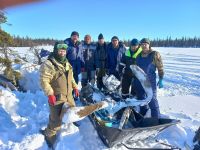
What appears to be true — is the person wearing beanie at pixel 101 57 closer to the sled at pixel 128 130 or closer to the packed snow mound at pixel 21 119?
the packed snow mound at pixel 21 119

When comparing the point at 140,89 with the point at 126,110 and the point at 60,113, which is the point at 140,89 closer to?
the point at 126,110

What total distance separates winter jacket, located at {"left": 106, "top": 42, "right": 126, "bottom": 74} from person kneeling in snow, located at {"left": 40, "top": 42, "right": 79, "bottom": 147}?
8.50ft

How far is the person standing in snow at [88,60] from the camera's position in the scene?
8.02 m

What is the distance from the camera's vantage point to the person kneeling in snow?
196 inches

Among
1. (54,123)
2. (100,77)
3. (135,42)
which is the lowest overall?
(54,123)

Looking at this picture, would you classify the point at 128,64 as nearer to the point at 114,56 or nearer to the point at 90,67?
the point at 114,56

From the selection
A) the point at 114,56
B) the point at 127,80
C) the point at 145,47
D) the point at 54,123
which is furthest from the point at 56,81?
the point at 114,56

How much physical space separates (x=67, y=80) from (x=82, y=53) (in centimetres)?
259

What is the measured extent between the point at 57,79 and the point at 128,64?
7.66ft

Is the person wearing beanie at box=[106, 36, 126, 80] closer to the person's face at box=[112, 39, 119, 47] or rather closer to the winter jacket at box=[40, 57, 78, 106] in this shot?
the person's face at box=[112, 39, 119, 47]

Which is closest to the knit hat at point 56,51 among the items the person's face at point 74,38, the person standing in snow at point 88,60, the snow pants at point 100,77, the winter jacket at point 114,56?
the person's face at point 74,38

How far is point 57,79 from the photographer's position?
508cm

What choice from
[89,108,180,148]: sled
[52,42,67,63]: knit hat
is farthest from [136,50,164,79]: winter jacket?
[52,42,67,63]: knit hat

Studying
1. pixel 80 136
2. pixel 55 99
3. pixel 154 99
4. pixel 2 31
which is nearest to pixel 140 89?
pixel 154 99
